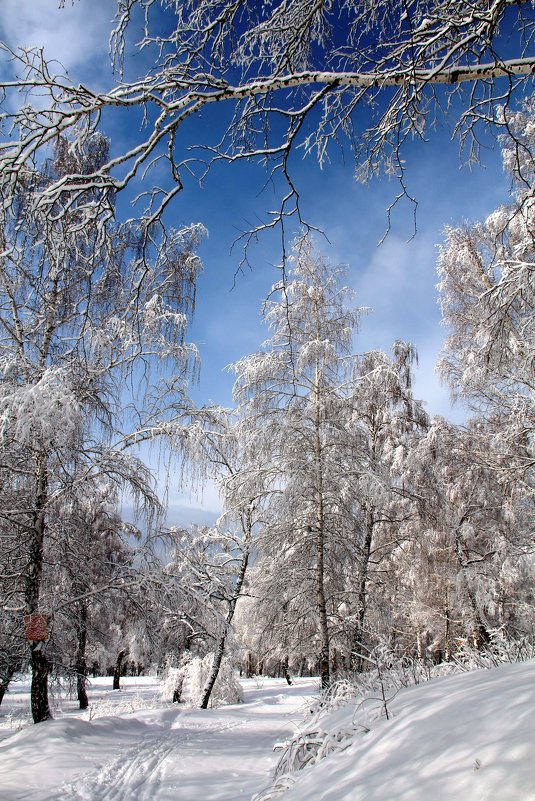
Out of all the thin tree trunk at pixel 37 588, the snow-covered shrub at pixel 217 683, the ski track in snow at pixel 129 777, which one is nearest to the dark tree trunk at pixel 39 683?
the thin tree trunk at pixel 37 588

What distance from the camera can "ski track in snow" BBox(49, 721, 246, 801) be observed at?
459 cm

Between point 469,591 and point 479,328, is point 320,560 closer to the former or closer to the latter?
point 479,328

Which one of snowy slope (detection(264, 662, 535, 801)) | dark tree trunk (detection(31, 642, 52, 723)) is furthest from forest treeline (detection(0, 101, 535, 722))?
snowy slope (detection(264, 662, 535, 801))

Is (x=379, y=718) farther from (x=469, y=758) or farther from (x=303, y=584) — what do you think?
(x=303, y=584)

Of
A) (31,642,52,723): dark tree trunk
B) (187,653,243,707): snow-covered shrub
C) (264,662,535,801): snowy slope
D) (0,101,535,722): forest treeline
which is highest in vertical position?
(0,101,535,722): forest treeline

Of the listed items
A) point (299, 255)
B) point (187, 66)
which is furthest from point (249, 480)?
point (187, 66)

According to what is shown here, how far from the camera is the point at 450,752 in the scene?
1976mm

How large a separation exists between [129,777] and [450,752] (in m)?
4.82

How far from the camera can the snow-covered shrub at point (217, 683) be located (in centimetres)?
1536

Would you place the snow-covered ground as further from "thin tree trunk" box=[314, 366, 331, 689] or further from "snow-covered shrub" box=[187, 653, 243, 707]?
"snow-covered shrub" box=[187, 653, 243, 707]

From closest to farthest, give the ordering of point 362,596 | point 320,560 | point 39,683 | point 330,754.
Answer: point 330,754, point 39,683, point 320,560, point 362,596

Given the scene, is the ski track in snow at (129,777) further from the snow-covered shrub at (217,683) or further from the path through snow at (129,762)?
the snow-covered shrub at (217,683)

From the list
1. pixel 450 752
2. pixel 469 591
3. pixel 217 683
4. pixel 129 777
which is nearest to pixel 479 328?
pixel 450 752

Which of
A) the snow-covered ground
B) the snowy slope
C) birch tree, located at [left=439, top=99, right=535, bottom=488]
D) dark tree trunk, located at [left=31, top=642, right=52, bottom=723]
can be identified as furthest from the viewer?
birch tree, located at [left=439, top=99, right=535, bottom=488]
